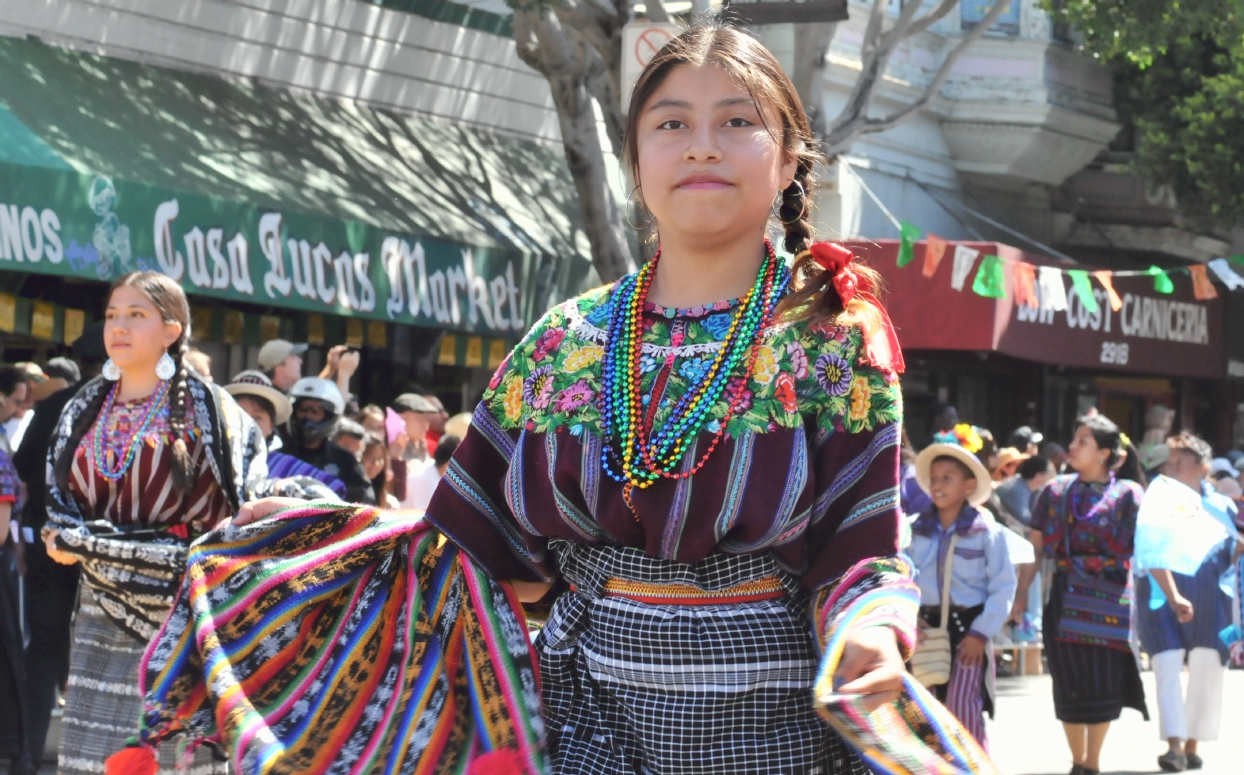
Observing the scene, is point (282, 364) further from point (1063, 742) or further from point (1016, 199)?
point (1016, 199)

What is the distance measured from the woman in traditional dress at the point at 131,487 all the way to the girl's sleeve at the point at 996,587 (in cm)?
364

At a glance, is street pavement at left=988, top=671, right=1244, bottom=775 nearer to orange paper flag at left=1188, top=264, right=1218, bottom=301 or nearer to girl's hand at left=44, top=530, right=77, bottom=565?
girl's hand at left=44, top=530, right=77, bottom=565

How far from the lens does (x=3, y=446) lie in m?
7.26

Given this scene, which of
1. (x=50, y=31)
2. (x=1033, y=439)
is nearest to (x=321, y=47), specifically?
(x=50, y=31)

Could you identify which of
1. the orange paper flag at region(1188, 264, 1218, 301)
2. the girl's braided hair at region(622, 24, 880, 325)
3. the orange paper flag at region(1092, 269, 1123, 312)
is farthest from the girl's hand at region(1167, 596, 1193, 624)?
the orange paper flag at region(1188, 264, 1218, 301)

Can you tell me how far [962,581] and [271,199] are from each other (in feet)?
18.3

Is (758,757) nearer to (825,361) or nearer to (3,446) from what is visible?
(825,361)

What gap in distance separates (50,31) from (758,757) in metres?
10.0

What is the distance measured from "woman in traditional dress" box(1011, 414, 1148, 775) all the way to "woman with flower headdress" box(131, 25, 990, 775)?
6496mm

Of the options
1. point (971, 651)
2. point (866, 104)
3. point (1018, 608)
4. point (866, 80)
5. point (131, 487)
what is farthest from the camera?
point (866, 80)

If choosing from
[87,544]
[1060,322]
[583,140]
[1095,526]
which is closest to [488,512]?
[87,544]

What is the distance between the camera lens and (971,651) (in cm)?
820

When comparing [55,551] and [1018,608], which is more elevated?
[1018,608]

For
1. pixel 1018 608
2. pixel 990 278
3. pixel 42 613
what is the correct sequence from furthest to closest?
pixel 990 278, pixel 1018 608, pixel 42 613
